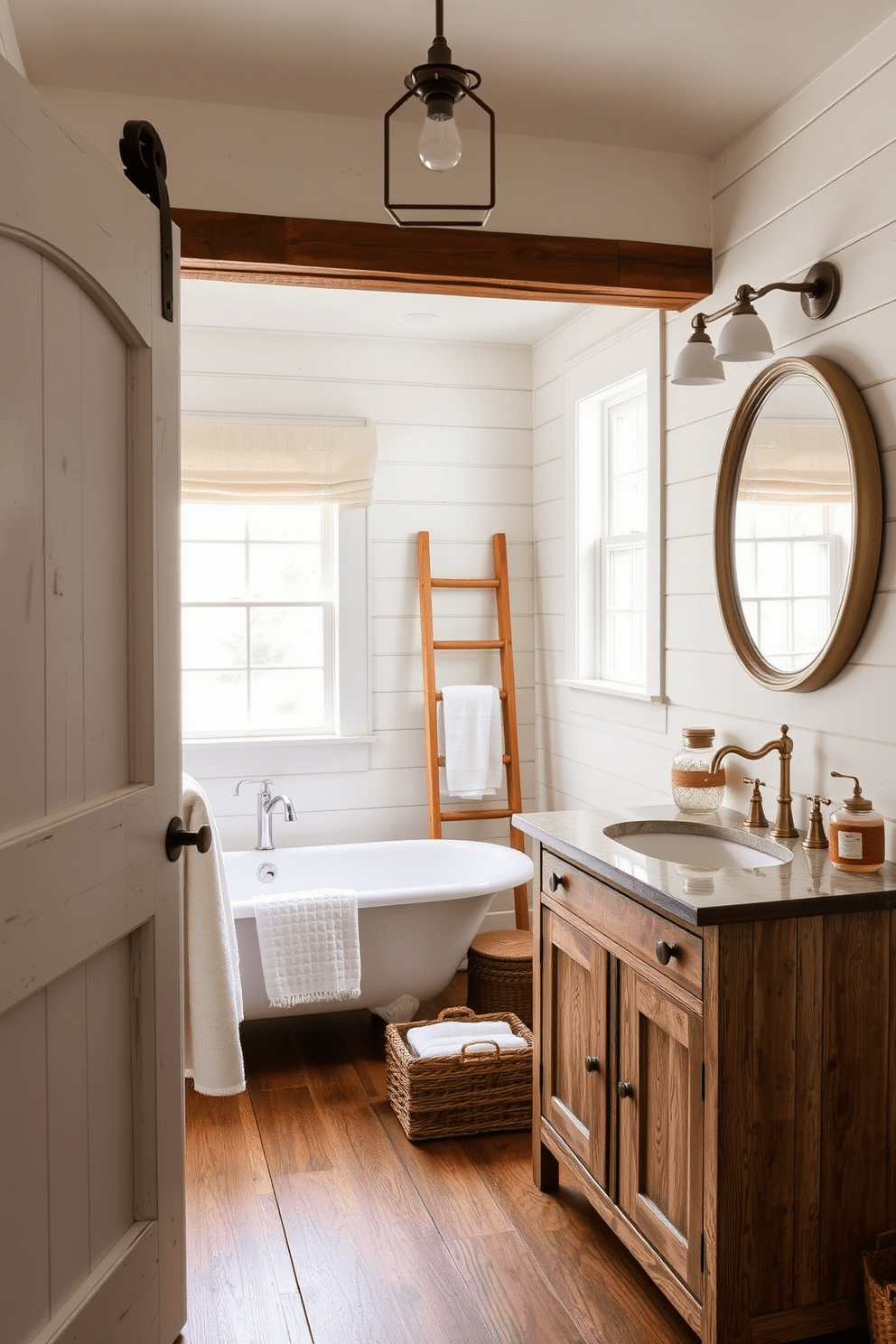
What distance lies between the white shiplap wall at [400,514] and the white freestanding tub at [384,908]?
241 millimetres

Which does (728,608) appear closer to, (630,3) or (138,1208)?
(630,3)

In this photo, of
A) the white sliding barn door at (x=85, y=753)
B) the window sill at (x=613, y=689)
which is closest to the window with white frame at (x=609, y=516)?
the window sill at (x=613, y=689)

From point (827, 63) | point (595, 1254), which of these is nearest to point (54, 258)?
point (827, 63)

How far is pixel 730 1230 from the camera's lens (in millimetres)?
1862

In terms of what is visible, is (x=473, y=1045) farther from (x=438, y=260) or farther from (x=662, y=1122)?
(x=438, y=260)

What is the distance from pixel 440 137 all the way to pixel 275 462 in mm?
2639

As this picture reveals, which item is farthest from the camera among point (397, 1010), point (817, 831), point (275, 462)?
point (275, 462)

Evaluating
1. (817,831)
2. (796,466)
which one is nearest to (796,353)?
(796,466)

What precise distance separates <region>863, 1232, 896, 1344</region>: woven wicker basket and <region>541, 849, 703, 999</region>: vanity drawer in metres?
0.58

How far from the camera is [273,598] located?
14.4 feet

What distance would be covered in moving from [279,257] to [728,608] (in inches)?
57.1

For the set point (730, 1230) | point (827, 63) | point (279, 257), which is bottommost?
point (730, 1230)

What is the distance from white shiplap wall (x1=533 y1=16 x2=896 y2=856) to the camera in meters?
2.25

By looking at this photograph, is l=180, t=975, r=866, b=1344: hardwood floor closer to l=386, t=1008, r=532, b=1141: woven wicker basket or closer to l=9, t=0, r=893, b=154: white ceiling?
l=386, t=1008, r=532, b=1141: woven wicker basket
